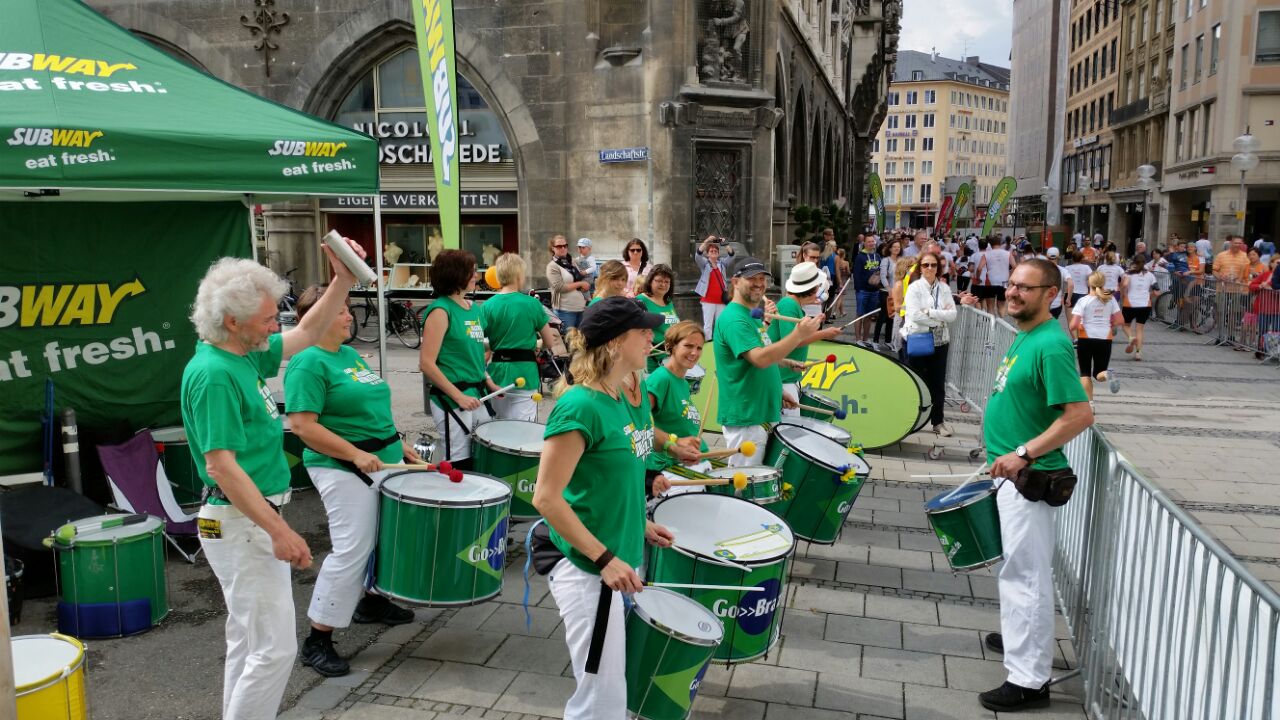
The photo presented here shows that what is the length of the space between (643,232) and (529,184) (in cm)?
219

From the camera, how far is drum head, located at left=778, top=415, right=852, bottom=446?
21.8ft

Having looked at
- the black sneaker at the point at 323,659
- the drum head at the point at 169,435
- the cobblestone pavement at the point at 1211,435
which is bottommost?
the cobblestone pavement at the point at 1211,435

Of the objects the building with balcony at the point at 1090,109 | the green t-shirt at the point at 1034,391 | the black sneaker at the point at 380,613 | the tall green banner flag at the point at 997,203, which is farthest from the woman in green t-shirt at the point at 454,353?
the building with balcony at the point at 1090,109

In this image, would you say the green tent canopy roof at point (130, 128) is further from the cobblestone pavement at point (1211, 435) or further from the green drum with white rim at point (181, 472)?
the cobblestone pavement at point (1211, 435)

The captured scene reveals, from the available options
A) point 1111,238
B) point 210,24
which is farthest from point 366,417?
point 1111,238

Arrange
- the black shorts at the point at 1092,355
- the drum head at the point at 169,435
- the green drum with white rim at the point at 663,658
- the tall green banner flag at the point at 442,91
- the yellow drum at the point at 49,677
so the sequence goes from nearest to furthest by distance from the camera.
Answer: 1. the yellow drum at the point at 49,677
2. the green drum with white rim at the point at 663,658
3. the drum head at the point at 169,435
4. the tall green banner flag at the point at 442,91
5. the black shorts at the point at 1092,355

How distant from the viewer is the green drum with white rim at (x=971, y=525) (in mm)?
4660

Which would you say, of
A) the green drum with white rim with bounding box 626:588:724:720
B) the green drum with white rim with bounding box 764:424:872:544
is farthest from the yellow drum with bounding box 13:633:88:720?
the green drum with white rim with bounding box 764:424:872:544

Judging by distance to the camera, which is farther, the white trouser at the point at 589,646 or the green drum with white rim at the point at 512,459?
the green drum with white rim at the point at 512,459

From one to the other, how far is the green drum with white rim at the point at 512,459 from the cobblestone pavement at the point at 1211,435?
4705 mm

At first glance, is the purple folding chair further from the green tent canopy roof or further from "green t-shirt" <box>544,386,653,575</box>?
"green t-shirt" <box>544,386,653,575</box>

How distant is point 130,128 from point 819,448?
14.9ft

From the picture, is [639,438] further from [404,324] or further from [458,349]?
[404,324]

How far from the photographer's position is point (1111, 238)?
6200 centimetres
